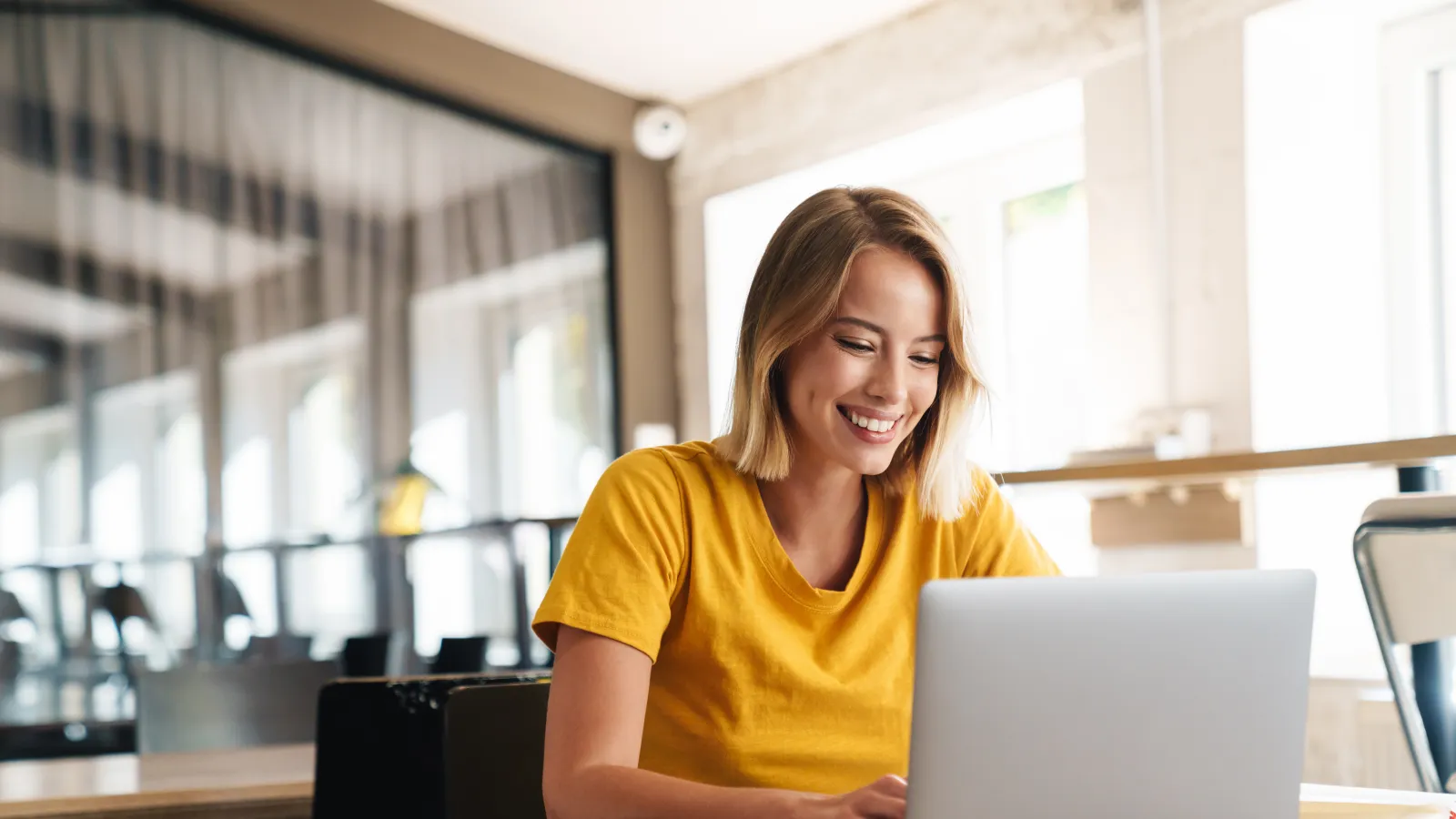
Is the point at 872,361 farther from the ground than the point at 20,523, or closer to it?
farther from the ground

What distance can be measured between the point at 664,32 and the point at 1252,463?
3522 mm

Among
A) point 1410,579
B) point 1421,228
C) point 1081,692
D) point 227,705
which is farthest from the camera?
point 1421,228

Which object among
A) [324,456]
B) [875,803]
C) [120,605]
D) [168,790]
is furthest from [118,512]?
[875,803]

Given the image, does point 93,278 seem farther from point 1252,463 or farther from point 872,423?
point 872,423

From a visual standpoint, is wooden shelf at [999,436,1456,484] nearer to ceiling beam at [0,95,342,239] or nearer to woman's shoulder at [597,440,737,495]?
woman's shoulder at [597,440,737,495]

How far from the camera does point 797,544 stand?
1.37 m

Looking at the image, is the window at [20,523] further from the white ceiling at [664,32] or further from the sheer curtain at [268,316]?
the white ceiling at [664,32]

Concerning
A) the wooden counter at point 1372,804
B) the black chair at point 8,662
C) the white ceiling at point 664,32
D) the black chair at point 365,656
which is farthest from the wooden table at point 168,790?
the white ceiling at point 664,32

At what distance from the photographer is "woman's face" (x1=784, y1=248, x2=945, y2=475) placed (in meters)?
1.30

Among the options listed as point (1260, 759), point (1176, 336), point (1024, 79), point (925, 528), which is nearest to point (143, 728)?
point (925, 528)

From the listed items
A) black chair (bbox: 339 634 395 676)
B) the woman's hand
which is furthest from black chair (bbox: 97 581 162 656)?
the woman's hand

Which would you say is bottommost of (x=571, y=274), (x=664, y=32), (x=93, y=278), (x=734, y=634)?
(x=734, y=634)

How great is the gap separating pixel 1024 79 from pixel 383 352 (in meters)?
2.63

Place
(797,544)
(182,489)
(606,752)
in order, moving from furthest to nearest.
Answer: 1. (182,489)
2. (797,544)
3. (606,752)
